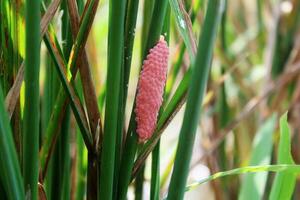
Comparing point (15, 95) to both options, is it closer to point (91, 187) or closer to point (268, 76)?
point (91, 187)

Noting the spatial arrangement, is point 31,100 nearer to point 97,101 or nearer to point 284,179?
point 97,101

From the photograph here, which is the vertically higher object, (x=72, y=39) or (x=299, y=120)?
(x=72, y=39)

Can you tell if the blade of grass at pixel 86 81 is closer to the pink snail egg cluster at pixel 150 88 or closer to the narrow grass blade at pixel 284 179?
the pink snail egg cluster at pixel 150 88

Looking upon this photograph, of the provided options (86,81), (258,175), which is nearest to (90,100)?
(86,81)

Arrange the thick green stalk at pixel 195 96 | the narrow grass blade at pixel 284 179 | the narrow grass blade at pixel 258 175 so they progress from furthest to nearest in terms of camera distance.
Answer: the narrow grass blade at pixel 258 175, the narrow grass blade at pixel 284 179, the thick green stalk at pixel 195 96

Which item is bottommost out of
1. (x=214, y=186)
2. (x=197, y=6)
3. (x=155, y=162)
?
(x=214, y=186)

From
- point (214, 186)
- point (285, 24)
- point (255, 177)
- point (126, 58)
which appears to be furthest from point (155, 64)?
point (285, 24)

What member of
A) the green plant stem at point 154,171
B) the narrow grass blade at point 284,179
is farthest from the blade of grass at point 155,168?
the narrow grass blade at point 284,179
